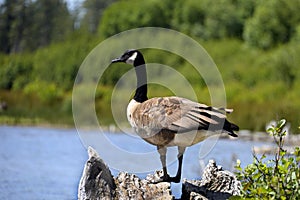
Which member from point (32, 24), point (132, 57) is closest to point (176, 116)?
point (132, 57)

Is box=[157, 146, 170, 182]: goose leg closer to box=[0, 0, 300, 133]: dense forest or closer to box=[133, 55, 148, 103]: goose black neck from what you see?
box=[133, 55, 148, 103]: goose black neck

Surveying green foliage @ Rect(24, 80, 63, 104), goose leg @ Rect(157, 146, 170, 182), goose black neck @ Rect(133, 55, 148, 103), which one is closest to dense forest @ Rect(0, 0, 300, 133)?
green foliage @ Rect(24, 80, 63, 104)

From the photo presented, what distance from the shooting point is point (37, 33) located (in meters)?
60.0

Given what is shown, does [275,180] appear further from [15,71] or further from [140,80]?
[15,71]

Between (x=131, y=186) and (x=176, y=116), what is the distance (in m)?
0.78

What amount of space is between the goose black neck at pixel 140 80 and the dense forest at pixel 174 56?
9.99 metres

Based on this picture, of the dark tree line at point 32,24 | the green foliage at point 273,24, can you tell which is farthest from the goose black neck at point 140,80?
the dark tree line at point 32,24

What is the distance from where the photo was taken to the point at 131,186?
605 centimetres

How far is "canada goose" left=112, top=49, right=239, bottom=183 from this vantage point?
232 inches

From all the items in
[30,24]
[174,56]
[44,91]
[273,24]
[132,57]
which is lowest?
[132,57]

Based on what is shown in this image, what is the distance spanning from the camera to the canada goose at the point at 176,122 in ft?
19.4

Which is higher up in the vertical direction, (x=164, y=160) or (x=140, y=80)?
(x=140, y=80)

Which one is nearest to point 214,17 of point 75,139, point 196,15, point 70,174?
point 196,15

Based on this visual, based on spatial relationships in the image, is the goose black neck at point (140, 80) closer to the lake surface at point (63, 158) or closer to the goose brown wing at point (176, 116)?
the goose brown wing at point (176, 116)
